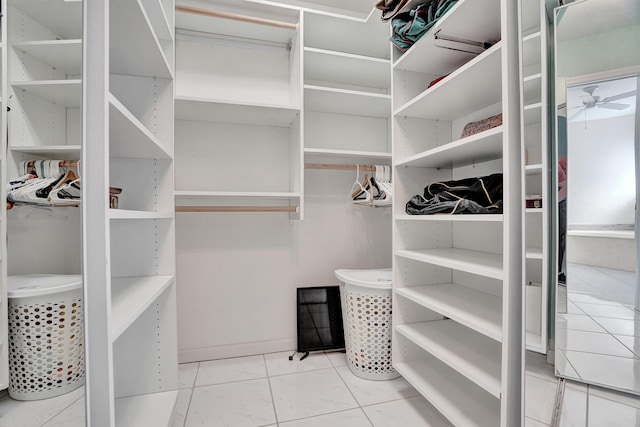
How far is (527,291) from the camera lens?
1006 mm

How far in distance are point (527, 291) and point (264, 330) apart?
1.77m

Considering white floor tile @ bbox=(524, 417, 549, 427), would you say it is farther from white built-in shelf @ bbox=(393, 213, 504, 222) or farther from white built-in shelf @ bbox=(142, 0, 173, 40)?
white built-in shelf @ bbox=(142, 0, 173, 40)

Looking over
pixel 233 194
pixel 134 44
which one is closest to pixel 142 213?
pixel 134 44

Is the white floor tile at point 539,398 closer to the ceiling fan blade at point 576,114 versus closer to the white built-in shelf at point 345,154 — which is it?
the ceiling fan blade at point 576,114

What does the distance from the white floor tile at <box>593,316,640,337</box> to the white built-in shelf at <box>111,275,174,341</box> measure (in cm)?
126

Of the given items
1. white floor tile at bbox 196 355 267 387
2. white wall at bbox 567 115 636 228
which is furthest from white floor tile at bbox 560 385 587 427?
white floor tile at bbox 196 355 267 387

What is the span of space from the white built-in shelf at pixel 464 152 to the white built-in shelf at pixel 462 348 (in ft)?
3.04

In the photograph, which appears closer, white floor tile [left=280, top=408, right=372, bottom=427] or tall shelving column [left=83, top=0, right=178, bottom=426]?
tall shelving column [left=83, top=0, right=178, bottom=426]

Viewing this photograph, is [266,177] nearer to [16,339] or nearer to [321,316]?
[321,316]

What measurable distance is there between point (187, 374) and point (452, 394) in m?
1.58

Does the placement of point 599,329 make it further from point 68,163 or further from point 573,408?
point 68,163

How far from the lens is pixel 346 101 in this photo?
2.12 meters

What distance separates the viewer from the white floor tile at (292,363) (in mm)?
2000

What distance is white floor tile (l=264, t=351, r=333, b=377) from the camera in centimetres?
200
